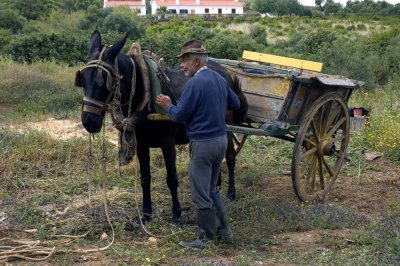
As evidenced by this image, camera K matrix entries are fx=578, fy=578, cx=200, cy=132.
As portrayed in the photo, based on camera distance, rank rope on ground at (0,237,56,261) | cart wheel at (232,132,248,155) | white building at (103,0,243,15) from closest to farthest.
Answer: rope on ground at (0,237,56,261) → cart wheel at (232,132,248,155) → white building at (103,0,243,15)

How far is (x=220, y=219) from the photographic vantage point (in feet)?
18.8

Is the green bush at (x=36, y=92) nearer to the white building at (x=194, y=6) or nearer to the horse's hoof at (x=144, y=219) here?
the horse's hoof at (x=144, y=219)

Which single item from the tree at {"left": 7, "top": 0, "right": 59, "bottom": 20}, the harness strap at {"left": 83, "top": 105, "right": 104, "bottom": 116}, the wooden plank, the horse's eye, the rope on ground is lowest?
the rope on ground

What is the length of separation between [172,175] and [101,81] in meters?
1.43

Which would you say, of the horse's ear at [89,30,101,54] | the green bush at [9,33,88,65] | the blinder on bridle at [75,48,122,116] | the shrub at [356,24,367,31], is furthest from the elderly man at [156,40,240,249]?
the shrub at [356,24,367,31]

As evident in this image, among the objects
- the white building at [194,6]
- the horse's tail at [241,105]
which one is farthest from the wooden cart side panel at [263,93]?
the white building at [194,6]

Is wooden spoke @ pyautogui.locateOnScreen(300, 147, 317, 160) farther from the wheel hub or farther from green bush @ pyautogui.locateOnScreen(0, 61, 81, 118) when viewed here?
green bush @ pyautogui.locateOnScreen(0, 61, 81, 118)

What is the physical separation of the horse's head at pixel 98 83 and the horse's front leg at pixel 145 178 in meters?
0.90

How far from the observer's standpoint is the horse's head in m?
5.33

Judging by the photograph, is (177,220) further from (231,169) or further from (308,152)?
(308,152)

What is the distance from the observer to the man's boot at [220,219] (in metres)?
5.71

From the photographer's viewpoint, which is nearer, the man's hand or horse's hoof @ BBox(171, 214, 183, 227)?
the man's hand

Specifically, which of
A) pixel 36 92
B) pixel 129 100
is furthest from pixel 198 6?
pixel 129 100

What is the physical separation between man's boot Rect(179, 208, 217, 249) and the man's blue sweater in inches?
28.4
